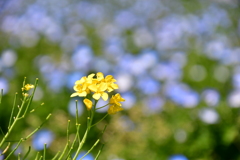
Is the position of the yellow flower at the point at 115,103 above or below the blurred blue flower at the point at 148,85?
below

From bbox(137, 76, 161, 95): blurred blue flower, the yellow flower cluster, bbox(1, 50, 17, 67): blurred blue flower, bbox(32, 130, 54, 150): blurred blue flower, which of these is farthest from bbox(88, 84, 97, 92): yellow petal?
bbox(1, 50, 17, 67): blurred blue flower

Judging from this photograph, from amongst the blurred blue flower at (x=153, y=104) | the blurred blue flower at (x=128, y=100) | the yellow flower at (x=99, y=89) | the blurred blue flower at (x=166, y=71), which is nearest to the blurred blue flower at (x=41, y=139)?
the blurred blue flower at (x=128, y=100)

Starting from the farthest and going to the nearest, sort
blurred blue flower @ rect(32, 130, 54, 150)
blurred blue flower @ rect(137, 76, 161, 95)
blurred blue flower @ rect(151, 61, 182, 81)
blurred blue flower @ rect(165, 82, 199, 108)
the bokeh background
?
blurred blue flower @ rect(151, 61, 182, 81)
blurred blue flower @ rect(137, 76, 161, 95)
blurred blue flower @ rect(165, 82, 199, 108)
the bokeh background
blurred blue flower @ rect(32, 130, 54, 150)

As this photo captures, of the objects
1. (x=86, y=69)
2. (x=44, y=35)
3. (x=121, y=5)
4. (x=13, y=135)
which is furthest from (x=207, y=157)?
(x=121, y=5)

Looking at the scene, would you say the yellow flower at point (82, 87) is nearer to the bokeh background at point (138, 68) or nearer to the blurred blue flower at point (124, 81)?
the bokeh background at point (138, 68)

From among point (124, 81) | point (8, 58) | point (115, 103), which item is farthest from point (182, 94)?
point (115, 103)

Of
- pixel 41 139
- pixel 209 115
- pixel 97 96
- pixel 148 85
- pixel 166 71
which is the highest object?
pixel 166 71

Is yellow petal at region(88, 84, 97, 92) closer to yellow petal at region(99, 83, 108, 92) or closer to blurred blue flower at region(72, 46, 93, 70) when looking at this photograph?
yellow petal at region(99, 83, 108, 92)

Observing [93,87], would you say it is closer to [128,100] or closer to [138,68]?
[128,100]
